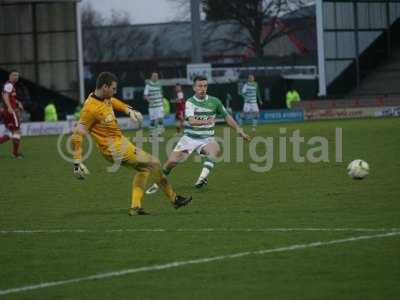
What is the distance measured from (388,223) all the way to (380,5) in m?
46.1

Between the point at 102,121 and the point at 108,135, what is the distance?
0.79 ft

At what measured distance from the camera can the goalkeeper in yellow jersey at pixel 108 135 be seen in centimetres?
1320

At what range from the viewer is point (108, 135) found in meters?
13.4

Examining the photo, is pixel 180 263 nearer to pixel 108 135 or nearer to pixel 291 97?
pixel 108 135

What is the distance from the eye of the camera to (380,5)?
185 ft

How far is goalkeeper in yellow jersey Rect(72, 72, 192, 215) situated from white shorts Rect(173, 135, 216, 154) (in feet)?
11.9

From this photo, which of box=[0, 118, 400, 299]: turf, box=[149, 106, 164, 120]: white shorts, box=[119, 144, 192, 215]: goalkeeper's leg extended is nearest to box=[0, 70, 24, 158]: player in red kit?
box=[0, 118, 400, 299]: turf

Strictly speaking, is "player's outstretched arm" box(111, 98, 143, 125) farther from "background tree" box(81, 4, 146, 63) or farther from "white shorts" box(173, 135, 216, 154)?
"background tree" box(81, 4, 146, 63)

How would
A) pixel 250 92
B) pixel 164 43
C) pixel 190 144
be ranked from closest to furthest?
pixel 190 144
pixel 250 92
pixel 164 43

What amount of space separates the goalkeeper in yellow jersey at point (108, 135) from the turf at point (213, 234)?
2.15ft

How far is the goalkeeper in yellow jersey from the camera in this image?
13.2 m

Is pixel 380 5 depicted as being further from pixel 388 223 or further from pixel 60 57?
pixel 388 223

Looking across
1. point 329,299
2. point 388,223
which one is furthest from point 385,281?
point 388,223

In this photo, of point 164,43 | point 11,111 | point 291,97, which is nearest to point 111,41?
point 164,43
